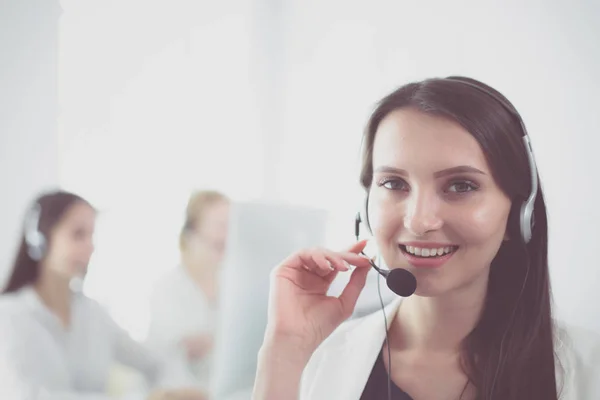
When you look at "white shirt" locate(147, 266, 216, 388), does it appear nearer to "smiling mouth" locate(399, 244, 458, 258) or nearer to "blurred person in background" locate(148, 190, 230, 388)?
"blurred person in background" locate(148, 190, 230, 388)

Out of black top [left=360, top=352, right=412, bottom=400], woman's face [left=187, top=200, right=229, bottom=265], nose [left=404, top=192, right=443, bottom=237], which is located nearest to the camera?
nose [left=404, top=192, right=443, bottom=237]

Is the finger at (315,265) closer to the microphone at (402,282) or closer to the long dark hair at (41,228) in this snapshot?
the microphone at (402,282)

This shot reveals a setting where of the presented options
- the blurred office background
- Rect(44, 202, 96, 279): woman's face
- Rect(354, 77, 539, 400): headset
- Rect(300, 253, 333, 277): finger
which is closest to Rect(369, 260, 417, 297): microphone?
Rect(354, 77, 539, 400): headset

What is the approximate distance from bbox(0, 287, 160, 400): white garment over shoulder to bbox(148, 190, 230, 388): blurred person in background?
0.38 ft

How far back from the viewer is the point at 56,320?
0.93 metres

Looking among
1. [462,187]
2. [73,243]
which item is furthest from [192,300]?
[462,187]

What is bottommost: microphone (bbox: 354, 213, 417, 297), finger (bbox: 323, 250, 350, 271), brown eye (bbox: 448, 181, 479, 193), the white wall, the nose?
microphone (bbox: 354, 213, 417, 297)

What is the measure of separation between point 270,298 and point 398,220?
0.82 ft

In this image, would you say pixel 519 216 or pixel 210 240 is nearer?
pixel 519 216

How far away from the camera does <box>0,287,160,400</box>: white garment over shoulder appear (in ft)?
2.80

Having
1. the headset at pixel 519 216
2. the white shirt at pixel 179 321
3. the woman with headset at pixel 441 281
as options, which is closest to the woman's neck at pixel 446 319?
the woman with headset at pixel 441 281

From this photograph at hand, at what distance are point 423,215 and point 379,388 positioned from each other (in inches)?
13.1

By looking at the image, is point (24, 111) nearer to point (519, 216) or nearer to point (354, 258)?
point (354, 258)

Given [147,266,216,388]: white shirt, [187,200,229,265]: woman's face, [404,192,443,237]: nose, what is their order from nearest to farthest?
1. [404,192,443,237]: nose
2. [147,266,216,388]: white shirt
3. [187,200,229,265]: woman's face
